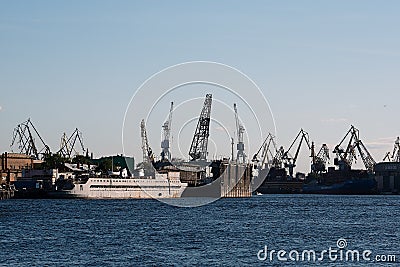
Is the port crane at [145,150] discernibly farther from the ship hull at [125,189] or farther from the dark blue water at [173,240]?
the dark blue water at [173,240]

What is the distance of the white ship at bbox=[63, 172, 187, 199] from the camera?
147750mm

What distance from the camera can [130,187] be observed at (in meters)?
160

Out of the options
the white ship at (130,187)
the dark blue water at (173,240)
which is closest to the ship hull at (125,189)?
the white ship at (130,187)

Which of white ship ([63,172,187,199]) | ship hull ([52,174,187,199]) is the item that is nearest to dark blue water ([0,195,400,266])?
ship hull ([52,174,187,199])

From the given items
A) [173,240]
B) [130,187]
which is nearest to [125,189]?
[130,187]

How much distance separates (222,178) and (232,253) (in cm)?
13572

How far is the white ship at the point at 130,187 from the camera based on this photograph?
147750mm

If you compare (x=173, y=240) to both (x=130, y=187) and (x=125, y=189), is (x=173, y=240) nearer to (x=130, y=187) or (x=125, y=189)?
(x=125, y=189)

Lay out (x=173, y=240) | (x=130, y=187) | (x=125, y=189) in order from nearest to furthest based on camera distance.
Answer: (x=173, y=240) → (x=125, y=189) → (x=130, y=187)

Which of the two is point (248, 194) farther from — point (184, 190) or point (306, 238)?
point (306, 238)

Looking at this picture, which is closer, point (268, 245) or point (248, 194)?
point (268, 245)

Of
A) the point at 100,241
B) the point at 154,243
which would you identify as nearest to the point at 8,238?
the point at 100,241

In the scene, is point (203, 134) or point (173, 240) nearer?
point (173, 240)

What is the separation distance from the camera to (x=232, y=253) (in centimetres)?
4672
